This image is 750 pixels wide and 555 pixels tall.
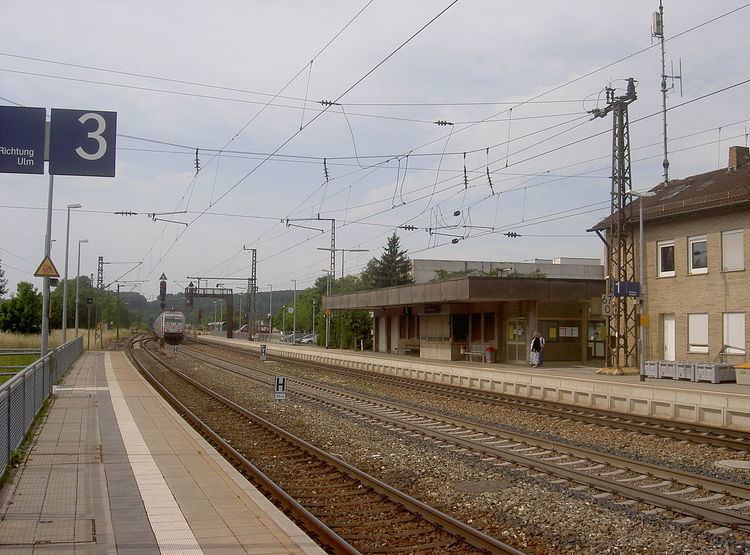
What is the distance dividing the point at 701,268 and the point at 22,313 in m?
44.3

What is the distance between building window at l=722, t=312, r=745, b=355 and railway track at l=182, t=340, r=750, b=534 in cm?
1563

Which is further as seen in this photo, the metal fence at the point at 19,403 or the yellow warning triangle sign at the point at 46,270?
the yellow warning triangle sign at the point at 46,270

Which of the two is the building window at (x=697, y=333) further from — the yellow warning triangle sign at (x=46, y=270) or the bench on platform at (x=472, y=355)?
the yellow warning triangle sign at (x=46, y=270)

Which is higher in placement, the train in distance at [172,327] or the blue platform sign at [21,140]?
the blue platform sign at [21,140]

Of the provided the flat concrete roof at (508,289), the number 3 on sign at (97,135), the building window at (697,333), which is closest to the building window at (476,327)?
the flat concrete roof at (508,289)

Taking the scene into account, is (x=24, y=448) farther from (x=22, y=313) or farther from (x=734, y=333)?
(x=22, y=313)

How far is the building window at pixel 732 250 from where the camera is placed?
28.8m

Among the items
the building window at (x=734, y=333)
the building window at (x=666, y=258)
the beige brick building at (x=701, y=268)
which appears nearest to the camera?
the building window at (x=734, y=333)

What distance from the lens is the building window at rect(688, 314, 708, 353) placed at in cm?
3016

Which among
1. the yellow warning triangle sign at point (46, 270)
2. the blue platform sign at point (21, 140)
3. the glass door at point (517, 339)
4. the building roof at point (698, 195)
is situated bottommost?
the glass door at point (517, 339)

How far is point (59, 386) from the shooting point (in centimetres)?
2455

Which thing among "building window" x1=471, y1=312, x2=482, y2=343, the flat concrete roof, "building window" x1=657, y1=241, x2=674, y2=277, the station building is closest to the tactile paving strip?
the flat concrete roof

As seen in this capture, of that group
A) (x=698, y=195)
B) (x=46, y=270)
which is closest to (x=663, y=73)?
(x=698, y=195)

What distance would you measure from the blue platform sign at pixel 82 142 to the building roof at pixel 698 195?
2319 cm
